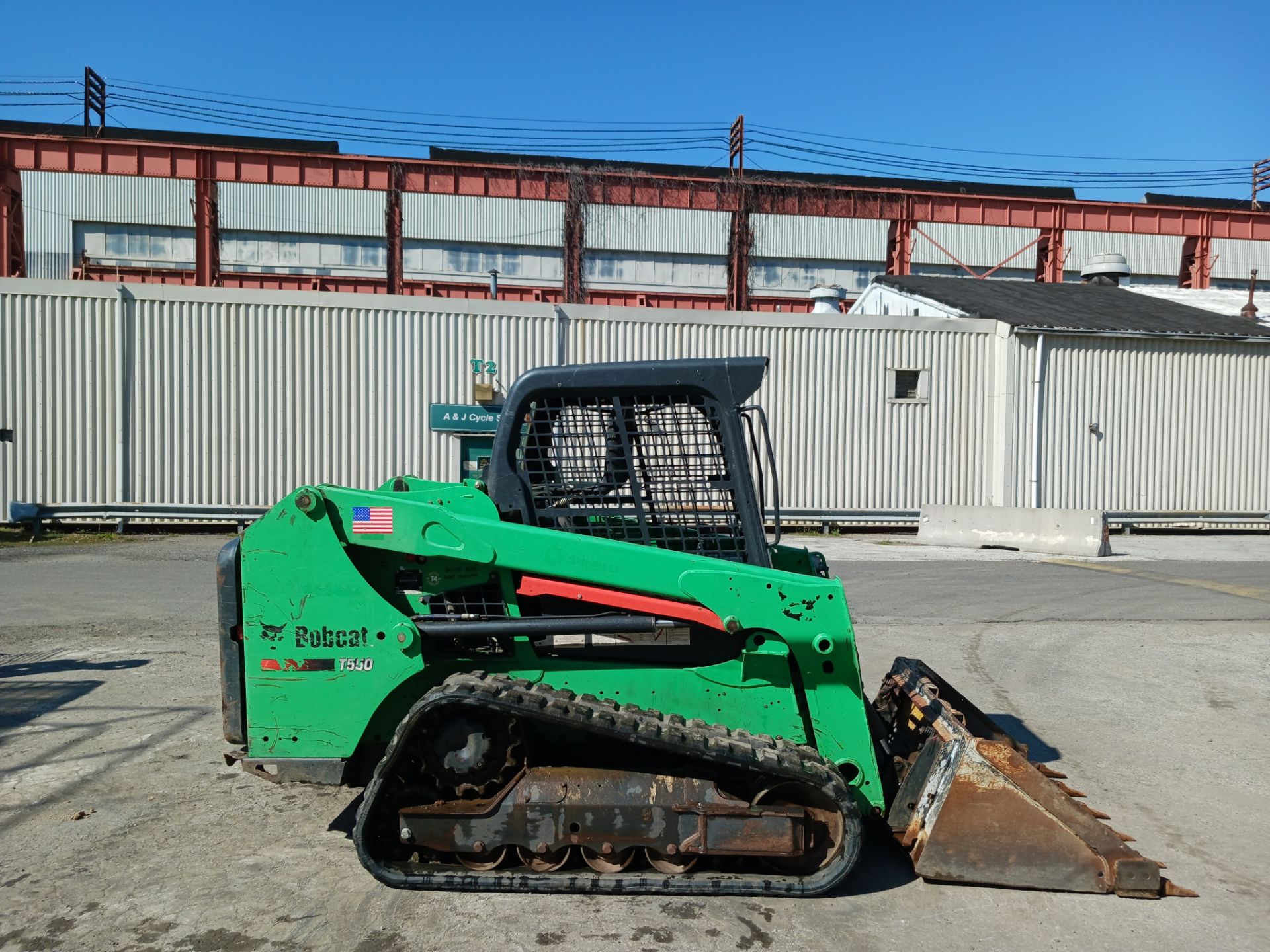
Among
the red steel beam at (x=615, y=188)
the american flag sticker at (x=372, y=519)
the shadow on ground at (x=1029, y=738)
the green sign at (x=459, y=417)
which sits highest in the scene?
the red steel beam at (x=615, y=188)

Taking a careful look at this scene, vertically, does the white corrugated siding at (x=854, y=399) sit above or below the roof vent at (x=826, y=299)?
below

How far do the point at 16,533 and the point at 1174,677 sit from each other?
16.9 m

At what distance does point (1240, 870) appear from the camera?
4.10m

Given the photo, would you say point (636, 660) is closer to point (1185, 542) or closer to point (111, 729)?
point (111, 729)

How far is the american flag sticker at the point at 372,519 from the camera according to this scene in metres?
3.89

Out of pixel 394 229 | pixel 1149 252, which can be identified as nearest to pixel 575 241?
pixel 394 229

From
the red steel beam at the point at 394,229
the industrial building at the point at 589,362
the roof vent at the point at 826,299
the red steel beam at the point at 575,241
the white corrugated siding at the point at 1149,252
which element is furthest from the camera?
the white corrugated siding at the point at 1149,252

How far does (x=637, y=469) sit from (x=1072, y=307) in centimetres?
2122

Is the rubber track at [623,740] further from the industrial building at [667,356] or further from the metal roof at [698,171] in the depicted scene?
the metal roof at [698,171]

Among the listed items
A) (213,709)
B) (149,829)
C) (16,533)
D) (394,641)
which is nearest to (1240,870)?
(394,641)

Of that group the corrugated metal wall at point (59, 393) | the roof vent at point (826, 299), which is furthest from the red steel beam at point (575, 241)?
the corrugated metal wall at point (59, 393)

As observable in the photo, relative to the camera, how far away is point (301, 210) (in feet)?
109

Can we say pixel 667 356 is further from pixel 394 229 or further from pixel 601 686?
pixel 394 229

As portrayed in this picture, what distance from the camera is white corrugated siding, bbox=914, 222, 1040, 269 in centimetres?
3697
